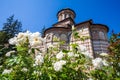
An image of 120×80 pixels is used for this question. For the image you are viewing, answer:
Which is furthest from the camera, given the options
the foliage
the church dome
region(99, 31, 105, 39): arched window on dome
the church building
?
the church dome

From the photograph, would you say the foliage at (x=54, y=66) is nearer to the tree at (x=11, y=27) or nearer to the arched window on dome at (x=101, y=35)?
the arched window on dome at (x=101, y=35)

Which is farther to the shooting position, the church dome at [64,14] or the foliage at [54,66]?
the church dome at [64,14]

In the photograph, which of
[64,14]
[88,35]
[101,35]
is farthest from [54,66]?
[64,14]

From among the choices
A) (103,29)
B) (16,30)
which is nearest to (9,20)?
(16,30)

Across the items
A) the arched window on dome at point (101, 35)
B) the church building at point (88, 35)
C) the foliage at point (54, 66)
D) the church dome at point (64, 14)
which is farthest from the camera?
the church dome at point (64, 14)

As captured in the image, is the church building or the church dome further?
the church dome

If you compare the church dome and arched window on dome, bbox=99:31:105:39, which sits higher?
the church dome

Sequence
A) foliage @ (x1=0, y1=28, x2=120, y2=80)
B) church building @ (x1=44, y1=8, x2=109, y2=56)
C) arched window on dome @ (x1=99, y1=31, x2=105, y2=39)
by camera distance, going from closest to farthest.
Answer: foliage @ (x1=0, y1=28, x2=120, y2=80), church building @ (x1=44, y1=8, x2=109, y2=56), arched window on dome @ (x1=99, y1=31, x2=105, y2=39)

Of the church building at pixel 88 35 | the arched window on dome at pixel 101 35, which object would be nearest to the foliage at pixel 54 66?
the church building at pixel 88 35

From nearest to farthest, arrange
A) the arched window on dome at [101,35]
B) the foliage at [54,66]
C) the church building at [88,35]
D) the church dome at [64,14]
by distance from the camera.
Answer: the foliage at [54,66] → the church building at [88,35] → the arched window on dome at [101,35] → the church dome at [64,14]

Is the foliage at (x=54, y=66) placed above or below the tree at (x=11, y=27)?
below

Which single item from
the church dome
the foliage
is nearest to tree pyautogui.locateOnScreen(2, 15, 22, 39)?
the church dome

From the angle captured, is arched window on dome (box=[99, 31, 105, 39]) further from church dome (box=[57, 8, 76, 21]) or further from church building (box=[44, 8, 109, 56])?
church dome (box=[57, 8, 76, 21])

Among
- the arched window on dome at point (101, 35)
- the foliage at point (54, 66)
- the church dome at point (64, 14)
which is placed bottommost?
the foliage at point (54, 66)
